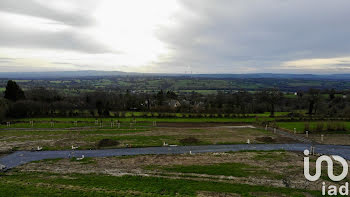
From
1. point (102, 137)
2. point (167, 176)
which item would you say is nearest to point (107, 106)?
point (102, 137)

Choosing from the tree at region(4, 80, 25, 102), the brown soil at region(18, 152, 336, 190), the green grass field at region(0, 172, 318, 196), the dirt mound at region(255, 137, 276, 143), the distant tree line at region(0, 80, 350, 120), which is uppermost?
the tree at region(4, 80, 25, 102)

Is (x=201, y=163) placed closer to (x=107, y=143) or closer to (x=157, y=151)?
(x=157, y=151)

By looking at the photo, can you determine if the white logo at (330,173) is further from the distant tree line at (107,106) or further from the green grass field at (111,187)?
the distant tree line at (107,106)

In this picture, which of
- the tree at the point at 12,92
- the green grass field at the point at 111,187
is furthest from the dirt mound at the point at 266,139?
the tree at the point at 12,92

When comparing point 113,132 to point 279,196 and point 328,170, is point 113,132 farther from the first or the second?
point 328,170

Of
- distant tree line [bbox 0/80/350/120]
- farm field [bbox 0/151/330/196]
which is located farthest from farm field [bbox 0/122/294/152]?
distant tree line [bbox 0/80/350/120]

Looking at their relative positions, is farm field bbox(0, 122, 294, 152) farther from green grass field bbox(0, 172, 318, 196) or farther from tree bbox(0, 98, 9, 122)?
green grass field bbox(0, 172, 318, 196)
